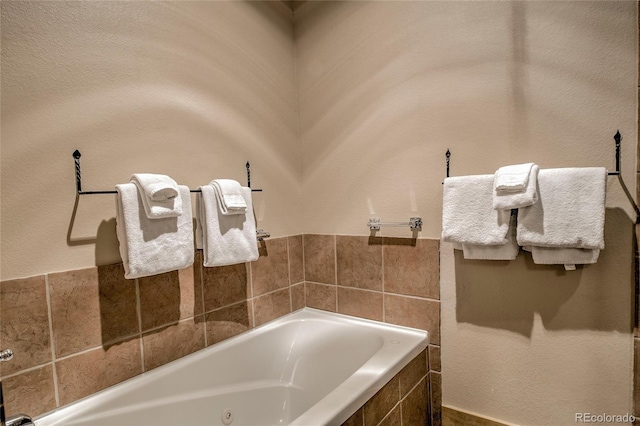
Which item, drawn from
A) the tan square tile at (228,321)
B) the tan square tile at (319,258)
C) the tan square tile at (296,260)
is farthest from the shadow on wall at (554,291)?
the tan square tile at (228,321)

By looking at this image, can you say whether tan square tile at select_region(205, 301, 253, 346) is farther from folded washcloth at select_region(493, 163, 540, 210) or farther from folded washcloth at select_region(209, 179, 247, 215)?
folded washcloth at select_region(493, 163, 540, 210)

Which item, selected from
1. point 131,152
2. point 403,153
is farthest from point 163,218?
point 403,153

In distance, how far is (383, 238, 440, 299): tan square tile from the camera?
1.72 metres

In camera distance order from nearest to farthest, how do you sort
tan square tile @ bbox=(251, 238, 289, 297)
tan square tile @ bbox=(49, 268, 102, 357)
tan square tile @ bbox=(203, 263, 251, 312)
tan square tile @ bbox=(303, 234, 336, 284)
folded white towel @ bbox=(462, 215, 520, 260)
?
tan square tile @ bbox=(49, 268, 102, 357), folded white towel @ bbox=(462, 215, 520, 260), tan square tile @ bbox=(203, 263, 251, 312), tan square tile @ bbox=(251, 238, 289, 297), tan square tile @ bbox=(303, 234, 336, 284)

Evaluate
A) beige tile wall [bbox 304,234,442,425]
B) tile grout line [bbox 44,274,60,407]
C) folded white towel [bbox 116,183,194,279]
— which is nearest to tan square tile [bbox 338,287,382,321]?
beige tile wall [bbox 304,234,442,425]

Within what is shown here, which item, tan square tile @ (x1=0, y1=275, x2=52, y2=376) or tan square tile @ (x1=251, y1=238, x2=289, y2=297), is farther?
tan square tile @ (x1=251, y1=238, x2=289, y2=297)

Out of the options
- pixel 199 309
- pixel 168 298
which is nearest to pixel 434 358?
A: pixel 199 309

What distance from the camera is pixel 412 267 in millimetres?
1786

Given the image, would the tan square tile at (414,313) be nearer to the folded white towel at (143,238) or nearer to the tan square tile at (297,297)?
the tan square tile at (297,297)

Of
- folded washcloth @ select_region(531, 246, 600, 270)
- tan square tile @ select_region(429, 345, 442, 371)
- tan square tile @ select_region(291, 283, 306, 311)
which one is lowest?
tan square tile @ select_region(429, 345, 442, 371)

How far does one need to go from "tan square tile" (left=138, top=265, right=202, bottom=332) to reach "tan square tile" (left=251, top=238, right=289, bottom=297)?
350mm

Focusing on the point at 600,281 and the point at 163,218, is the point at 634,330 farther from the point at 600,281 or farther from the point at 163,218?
the point at 163,218

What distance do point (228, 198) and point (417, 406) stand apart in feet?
4.06

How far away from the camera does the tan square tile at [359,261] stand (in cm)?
191
